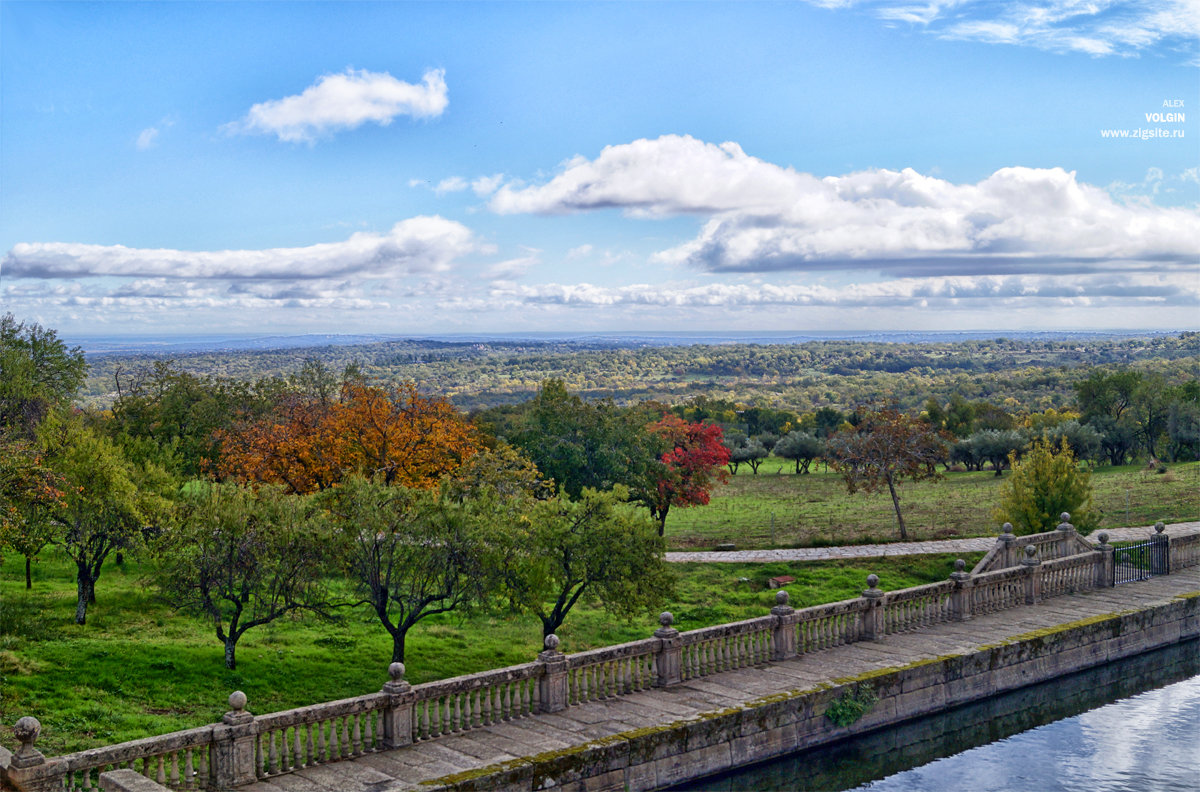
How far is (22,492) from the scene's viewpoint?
21391mm

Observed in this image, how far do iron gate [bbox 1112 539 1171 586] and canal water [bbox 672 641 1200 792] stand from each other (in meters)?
6.18

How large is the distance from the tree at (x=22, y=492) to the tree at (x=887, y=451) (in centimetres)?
2831

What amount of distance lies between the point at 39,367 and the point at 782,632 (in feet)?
174

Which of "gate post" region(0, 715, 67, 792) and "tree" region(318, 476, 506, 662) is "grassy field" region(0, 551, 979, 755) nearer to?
"tree" region(318, 476, 506, 662)

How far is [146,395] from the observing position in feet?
139

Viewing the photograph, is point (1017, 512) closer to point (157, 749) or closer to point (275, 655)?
point (275, 655)

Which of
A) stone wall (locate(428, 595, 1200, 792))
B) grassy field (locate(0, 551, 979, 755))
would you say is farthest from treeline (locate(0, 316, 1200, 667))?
stone wall (locate(428, 595, 1200, 792))

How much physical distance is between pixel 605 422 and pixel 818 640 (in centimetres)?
1628

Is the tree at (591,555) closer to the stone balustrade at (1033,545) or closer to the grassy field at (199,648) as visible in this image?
the grassy field at (199,648)

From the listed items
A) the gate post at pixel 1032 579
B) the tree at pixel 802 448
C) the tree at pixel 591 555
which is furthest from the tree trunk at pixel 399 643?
the tree at pixel 802 448

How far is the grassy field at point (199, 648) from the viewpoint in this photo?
18750 millimetres

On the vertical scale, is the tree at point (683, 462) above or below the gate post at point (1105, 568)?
above

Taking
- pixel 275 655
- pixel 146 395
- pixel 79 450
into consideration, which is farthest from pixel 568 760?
pixel 146 395

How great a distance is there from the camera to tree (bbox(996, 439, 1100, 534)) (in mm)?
32812
